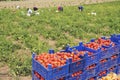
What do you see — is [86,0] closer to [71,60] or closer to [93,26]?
[93,26]

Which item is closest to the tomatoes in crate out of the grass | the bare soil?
the grass

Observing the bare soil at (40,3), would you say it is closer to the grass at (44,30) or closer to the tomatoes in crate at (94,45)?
the grass at (44,30)

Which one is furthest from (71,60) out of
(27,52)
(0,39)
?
(0,39)

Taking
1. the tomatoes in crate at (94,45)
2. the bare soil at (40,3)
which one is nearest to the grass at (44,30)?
the tomatoes in crate at (94,45)

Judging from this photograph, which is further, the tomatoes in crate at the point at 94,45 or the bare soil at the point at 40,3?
the bare soil at the point at 40,3

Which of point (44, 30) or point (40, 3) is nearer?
point (44, 30)

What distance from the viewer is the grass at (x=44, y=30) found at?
Result: 11.8 m

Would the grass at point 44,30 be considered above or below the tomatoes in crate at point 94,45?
below

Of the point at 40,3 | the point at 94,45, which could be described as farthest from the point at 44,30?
the point at 40,3

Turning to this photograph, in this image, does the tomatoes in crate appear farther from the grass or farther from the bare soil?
the bare soil

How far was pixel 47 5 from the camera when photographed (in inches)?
975

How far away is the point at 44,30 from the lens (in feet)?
51.7

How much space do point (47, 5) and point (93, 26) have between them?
8603 mm

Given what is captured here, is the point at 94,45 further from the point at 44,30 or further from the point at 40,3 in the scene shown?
the point at 40,3
